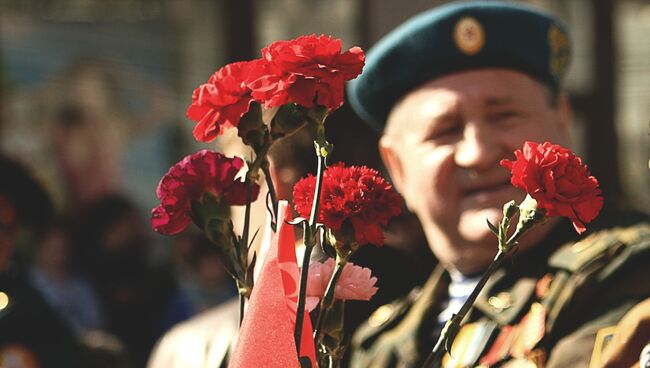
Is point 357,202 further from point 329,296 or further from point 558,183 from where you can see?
point 558,183

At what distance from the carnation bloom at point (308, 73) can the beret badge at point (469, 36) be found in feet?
2.62

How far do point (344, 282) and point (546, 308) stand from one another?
557mm

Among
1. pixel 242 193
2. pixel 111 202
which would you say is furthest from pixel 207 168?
pixel 111 202

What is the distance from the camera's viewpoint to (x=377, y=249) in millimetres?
2662

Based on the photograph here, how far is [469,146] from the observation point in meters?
2.19

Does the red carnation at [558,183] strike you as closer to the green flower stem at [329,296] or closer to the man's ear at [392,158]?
the green flower stem at [329,296]

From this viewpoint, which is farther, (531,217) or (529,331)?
(529,331)

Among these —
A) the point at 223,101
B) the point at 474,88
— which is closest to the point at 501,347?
the point at 474,88

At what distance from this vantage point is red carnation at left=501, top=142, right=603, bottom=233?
1490 millimetres

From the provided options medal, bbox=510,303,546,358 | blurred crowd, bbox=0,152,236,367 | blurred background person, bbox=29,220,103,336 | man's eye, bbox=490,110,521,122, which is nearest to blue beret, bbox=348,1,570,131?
man's eye, bbox=490,110,521,122

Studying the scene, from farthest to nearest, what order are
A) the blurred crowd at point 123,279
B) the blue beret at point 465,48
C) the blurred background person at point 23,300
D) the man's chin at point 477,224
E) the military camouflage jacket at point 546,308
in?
the blurred crowd at point 123,279
the blurred background person at point 23,300
the blue beret at point 465,48
the man's chin at point 477,224
the military camouflage jacket at point 546,308

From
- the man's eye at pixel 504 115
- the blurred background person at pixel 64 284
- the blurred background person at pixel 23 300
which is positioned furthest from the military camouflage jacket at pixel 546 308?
the blurred background person at pixel 64 284

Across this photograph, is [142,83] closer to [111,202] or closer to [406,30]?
[111,202]

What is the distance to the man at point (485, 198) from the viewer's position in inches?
80.8
